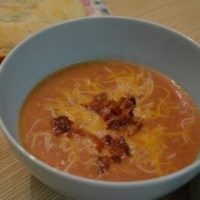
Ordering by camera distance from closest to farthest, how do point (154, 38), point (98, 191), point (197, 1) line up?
point (98, 191), point (154, 38), point (197, 1)

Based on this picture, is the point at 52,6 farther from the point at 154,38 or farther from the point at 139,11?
the point at 154,38

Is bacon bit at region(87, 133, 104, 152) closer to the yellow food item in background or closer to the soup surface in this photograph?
the soup surface

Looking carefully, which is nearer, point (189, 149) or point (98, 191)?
point (98, 191)

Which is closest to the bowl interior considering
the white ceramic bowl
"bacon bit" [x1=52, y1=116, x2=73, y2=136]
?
the white ceramic bowl

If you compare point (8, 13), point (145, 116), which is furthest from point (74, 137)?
point (8, 13)

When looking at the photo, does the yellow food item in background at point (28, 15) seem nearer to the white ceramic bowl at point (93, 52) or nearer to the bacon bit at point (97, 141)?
the white ceramic bowl at point (93, 52)

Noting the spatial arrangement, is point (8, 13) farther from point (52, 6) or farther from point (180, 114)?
point (180, 114)

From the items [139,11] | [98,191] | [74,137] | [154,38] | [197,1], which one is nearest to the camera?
[98,191]

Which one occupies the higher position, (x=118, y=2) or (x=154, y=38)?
(x=154, y=38)
